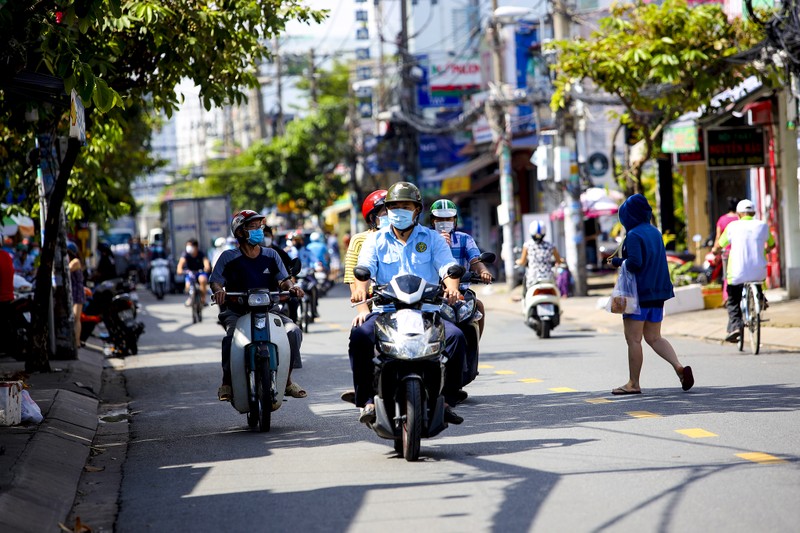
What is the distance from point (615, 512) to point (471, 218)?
42.0 meters

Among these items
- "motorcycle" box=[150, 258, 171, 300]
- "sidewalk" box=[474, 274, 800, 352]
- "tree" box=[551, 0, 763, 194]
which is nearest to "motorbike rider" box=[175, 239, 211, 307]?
"sidewalk" box=[474, 274, 800, 352]

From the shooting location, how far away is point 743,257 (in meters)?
14.9

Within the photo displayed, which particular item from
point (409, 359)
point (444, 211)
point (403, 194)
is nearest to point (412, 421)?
point (409, 359)

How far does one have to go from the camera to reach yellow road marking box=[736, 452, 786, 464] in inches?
304

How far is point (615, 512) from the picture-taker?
21.2 feet

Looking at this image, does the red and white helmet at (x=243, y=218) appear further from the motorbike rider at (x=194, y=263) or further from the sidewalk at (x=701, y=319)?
the motorbike rider at (x=194, y=263)

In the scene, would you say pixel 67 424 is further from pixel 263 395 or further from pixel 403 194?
pixel 403 194

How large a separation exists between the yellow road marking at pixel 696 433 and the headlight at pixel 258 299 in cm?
334

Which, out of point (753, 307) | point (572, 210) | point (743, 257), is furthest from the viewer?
point (572, 210)

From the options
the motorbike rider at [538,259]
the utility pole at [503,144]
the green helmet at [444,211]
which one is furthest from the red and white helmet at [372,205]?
the utility pole at [503,144]

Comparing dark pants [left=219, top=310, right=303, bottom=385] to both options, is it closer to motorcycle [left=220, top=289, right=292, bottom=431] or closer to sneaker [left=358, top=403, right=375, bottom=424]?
motorcycle [left=220, top=289, right=292, bottom=431]

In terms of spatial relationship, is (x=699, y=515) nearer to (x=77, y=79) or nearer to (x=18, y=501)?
(x=18, y=501)

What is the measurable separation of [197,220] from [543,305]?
29975mm

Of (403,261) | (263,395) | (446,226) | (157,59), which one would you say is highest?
(157,59)
